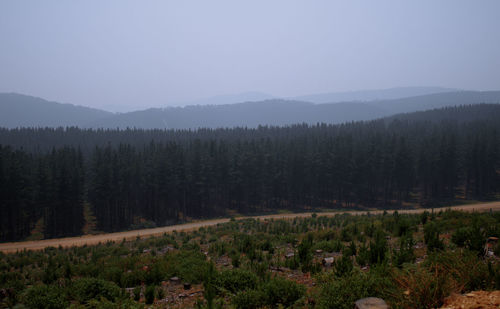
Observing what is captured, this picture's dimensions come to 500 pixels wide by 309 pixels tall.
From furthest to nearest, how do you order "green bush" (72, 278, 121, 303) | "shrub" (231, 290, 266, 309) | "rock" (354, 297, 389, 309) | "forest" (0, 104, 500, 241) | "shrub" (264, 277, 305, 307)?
"forest" (0, 104, 500, 241) → "green bush" (72, 278, 121, 303) → "shrub" (264, 277, 305, 307) → "shrub" (231, 290, 266, 309) → "rock" (354, 297, 389, 309)

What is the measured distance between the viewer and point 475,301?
5.30m

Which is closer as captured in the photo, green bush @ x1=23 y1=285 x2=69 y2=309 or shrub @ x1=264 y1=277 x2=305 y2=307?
shrub @ x1=264 y1=277 x2=305 y2=307

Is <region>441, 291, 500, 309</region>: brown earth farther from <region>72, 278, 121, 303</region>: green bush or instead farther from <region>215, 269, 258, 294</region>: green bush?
<region>72, 278, 121, 303</region>: green bush

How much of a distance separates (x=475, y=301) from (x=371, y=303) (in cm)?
185

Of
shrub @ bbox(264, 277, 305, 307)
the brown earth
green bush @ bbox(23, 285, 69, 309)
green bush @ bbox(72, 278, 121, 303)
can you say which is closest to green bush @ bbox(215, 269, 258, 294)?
shrub @ bbox(264, 277, 305, 307)

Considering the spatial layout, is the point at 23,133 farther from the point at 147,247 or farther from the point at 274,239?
the point at 274,239

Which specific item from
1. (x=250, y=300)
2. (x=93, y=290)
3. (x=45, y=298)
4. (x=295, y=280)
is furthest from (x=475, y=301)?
(x=45, y=298)

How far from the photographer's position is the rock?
19.2 ft

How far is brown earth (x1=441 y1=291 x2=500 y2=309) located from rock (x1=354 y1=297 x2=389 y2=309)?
1085mm

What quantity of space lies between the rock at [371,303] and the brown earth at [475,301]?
108 centimetres

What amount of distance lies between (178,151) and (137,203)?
14.5 m

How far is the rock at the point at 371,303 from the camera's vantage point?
5.84m

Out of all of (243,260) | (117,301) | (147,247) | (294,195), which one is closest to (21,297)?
(117,301)

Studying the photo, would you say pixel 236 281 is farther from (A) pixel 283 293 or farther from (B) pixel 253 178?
(B) pixel 253 178
